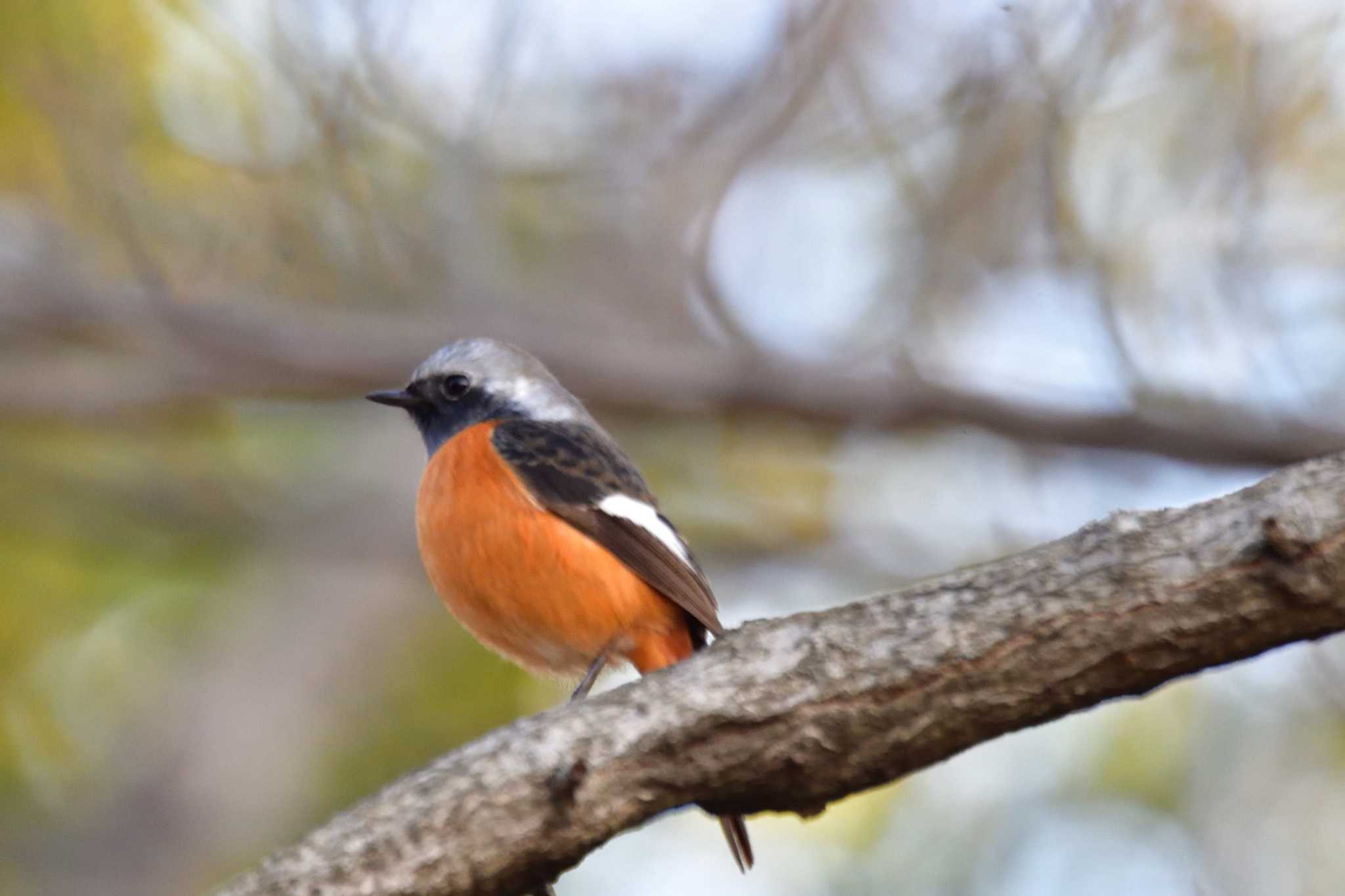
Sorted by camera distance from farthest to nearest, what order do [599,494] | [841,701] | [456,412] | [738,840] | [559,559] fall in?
1. [456,412]
2. [599,494]
3. [559,559]
4. [738,840]
5. [841,701]

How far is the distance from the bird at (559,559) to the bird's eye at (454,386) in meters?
0.55

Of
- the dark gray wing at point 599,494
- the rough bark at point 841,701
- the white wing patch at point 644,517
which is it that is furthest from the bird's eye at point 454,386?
the rough bark at point 841,701

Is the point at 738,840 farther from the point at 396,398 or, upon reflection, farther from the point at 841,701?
the point at 396,398

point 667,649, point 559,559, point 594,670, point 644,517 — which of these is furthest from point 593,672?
point 644,517

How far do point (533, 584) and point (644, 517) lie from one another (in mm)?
529

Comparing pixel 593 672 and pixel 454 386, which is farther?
pixel 454 386

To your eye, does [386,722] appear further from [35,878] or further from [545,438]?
[545,438]

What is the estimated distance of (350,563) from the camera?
35.4 ft

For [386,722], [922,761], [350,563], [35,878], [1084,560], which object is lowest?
[922,761]

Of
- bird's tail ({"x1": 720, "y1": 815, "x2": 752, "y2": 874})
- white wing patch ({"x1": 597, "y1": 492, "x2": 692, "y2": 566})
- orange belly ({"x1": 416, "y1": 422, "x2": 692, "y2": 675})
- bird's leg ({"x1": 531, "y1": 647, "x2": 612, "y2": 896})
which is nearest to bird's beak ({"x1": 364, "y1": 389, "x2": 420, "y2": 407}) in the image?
orange belly ({"x1": 416, "y1": 422, "x2": 692, "y2": 675})

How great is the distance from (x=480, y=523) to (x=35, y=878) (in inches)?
280

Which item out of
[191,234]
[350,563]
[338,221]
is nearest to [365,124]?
[338,221]

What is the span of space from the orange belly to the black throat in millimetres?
773

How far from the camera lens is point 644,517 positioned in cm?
542
